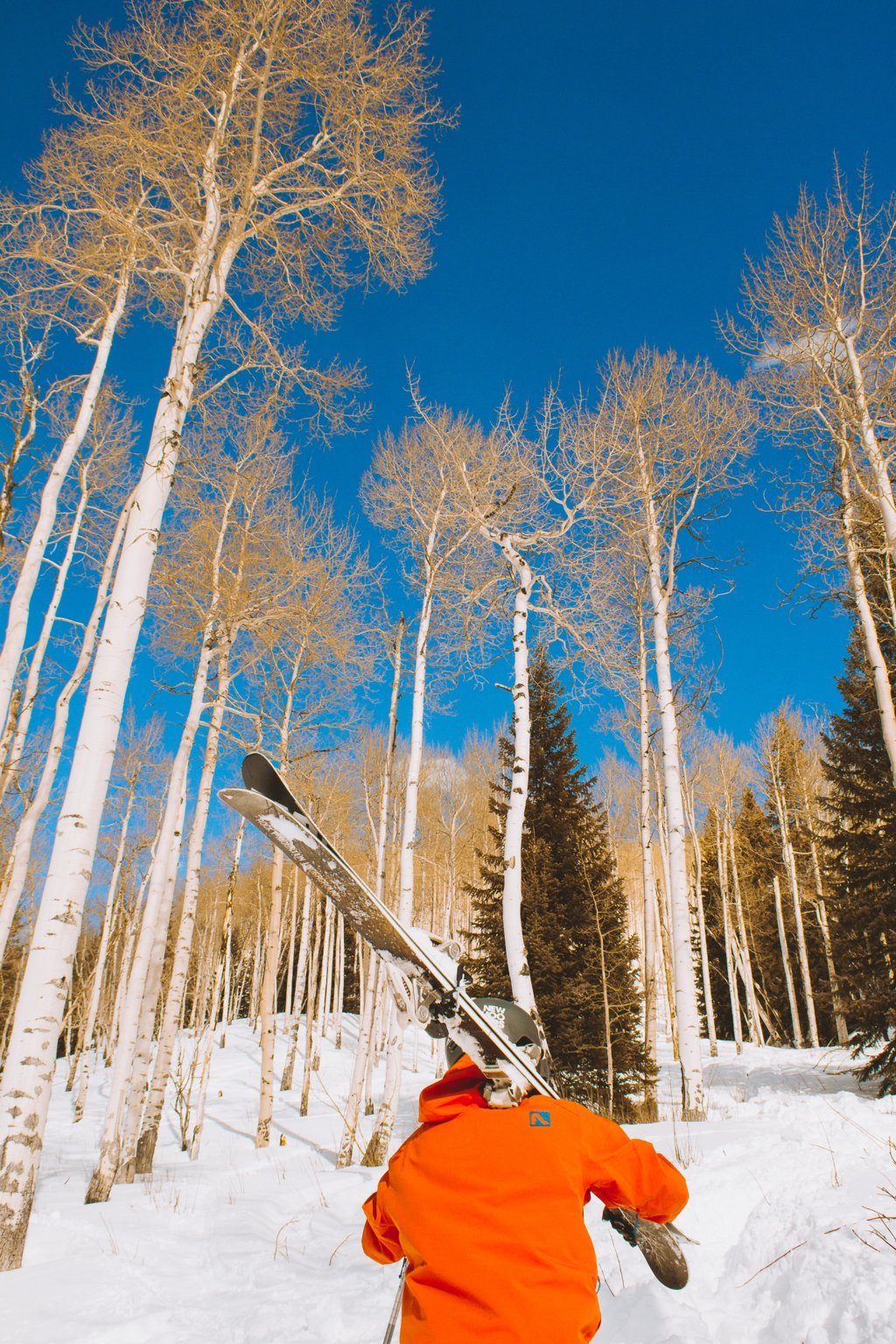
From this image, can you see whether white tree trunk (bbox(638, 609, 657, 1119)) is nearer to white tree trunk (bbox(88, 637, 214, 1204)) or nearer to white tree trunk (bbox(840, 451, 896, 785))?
white tree trunk (bbox(840, 451, 896, 785))

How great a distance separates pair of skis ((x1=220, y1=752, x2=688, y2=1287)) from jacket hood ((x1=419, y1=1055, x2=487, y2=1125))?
0.14 ft

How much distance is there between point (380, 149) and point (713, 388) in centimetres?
692

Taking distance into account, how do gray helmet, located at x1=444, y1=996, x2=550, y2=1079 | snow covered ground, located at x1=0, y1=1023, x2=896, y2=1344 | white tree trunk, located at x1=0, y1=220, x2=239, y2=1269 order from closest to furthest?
gray helmet, located at x1=444, y1=996, x2=550, y2=1079 < snow covered ground, located at x1=0, y1=1023, x2=896, y2=1344 < white tree trunk, located at x1=0, y1=220, x2=239, y2=1269

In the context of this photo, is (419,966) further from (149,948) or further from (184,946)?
(184,946)

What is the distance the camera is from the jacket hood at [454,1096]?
5.85ft

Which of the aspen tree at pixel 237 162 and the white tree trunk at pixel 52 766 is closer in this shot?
the aspen tree at pixel 237 162

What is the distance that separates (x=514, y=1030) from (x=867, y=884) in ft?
38.4

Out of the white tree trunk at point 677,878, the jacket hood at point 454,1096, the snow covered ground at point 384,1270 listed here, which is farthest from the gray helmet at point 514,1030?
the white tree trunk at point 677,878

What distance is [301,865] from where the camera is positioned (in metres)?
2.52

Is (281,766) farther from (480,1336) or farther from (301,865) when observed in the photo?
(480,1336)

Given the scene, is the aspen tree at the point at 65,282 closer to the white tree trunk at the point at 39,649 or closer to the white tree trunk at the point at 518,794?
the white tree trunk at the point at 39,649

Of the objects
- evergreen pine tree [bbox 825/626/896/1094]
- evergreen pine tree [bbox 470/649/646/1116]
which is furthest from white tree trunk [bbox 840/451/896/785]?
evergreen pine tree [bbox 470/649/646/1116]

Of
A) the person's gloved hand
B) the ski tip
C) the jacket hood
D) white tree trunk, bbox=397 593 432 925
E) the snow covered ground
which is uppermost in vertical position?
white tree trunk, bbox=397 593 432 925

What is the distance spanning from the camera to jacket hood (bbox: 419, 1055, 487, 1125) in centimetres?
178
